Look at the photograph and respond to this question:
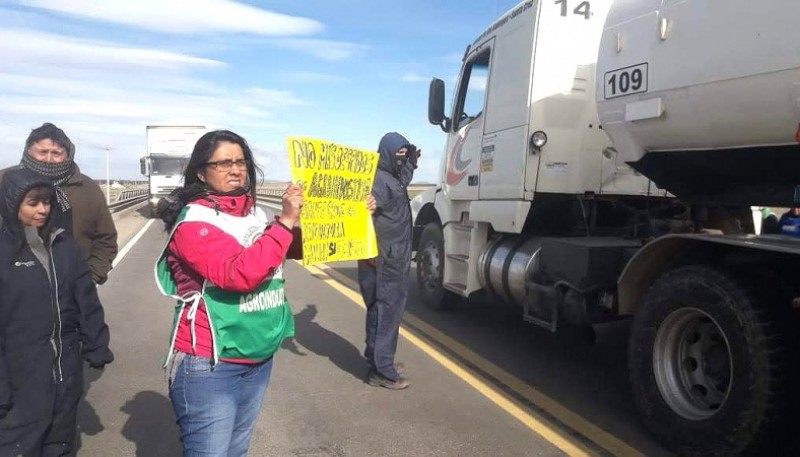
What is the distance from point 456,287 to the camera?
709 cm

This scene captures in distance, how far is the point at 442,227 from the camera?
7570 mm

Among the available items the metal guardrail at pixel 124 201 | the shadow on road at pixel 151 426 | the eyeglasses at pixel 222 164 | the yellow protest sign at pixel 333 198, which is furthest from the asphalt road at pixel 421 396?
the metal guardrail at pixel 124 201

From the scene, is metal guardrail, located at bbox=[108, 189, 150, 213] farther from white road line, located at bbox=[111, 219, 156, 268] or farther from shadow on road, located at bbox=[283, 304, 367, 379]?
shadow on road, located at bbox=[283, 304, 367, 379]

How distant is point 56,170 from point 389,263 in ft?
7.72

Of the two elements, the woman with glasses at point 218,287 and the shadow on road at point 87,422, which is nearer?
the woman with glasses at point 218,287

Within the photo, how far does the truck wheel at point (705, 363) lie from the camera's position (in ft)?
11.1

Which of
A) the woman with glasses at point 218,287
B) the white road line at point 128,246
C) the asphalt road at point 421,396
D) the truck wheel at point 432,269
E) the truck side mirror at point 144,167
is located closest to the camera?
the woman with glasses at point 218,287

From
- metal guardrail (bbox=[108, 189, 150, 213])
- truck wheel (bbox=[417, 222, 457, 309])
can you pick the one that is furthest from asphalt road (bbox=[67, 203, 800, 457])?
metal guardrail (bbox=[108, 189, 150, 213])

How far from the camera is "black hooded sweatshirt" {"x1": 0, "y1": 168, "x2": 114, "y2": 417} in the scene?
110 inches

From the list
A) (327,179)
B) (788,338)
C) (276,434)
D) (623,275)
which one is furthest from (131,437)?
(788,338)

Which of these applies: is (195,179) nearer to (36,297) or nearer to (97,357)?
(36,297)

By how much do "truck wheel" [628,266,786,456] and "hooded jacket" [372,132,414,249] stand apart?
6.14 feet

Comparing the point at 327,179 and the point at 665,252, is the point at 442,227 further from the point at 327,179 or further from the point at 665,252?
the point at 327,179

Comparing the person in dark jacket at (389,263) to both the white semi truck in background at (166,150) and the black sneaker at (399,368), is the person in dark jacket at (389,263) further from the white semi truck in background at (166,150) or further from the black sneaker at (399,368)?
the white semi truck in background at (166,150)
